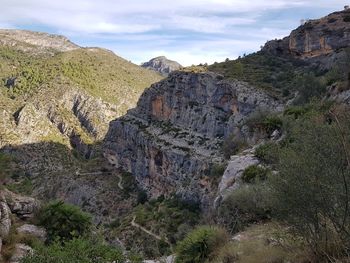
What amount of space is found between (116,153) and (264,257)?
75697 millimetres

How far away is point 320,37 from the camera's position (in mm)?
67312

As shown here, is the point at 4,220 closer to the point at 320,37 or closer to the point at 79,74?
the point at 320,37

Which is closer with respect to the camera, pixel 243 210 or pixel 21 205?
pixel 21 205

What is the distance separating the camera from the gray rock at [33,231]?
584 inches

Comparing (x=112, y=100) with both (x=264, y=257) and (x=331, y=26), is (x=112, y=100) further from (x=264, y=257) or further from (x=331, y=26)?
(x=264, y=257)

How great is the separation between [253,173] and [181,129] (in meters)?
49.7

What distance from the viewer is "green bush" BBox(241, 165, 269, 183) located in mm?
20156

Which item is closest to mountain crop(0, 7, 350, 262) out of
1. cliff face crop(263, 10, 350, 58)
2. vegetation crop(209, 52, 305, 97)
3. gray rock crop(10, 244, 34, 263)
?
cliff face crop(263, 10, 350, 58)

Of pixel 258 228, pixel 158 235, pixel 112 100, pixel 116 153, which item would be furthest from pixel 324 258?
pixel 112 100

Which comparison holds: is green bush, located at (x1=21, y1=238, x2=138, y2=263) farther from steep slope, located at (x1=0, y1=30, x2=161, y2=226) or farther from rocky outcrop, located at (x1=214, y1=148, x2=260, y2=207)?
steep slope, located at (x1=0, y1=30, x2=161, y2=226)

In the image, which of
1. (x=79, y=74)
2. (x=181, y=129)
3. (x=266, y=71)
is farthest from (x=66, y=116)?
(x=266, y=71)

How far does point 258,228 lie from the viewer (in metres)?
16.0

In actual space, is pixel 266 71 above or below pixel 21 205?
above

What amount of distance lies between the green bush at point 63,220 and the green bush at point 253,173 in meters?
7.81
